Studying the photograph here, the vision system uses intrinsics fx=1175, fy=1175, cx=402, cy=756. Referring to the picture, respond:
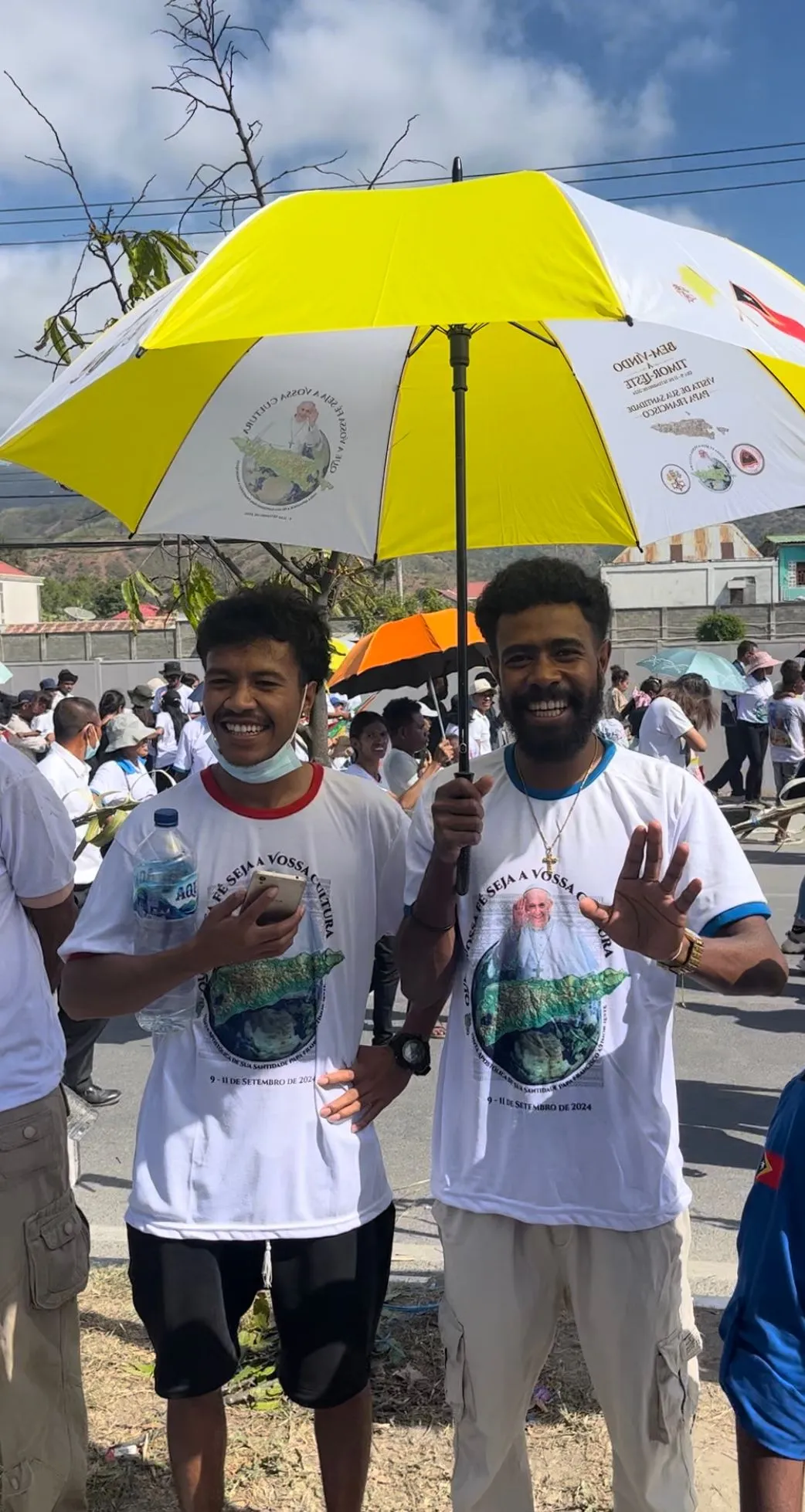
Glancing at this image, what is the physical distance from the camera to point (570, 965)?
2186mm

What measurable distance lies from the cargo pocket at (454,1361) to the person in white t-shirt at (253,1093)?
0.55ft

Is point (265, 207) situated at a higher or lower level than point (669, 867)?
higher

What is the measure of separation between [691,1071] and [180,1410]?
4.29 meters

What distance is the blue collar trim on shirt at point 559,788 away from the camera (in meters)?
2.24

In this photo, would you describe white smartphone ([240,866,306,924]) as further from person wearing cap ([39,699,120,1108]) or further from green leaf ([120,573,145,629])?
person wearing cap ([39,699,120,1108])

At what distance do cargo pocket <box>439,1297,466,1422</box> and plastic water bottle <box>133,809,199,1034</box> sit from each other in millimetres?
738

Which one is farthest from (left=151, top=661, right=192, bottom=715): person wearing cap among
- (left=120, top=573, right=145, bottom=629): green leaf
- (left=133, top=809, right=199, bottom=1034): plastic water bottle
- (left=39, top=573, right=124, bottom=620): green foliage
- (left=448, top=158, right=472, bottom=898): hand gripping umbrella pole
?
(left=39, top=573, right=124, bottom=620): green foliage

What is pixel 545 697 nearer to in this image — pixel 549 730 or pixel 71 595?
pixel 549 730

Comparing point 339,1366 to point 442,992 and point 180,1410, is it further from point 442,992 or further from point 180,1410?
point 442,992

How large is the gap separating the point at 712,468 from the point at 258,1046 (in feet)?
5.54

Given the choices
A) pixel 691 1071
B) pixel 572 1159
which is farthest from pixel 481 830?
pixel 691 1071

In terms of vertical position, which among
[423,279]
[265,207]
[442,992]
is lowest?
[442,992]

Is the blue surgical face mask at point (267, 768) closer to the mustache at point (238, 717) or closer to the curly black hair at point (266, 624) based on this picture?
the mustache at point (238, 717)

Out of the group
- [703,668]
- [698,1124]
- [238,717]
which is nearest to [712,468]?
[238,717]
